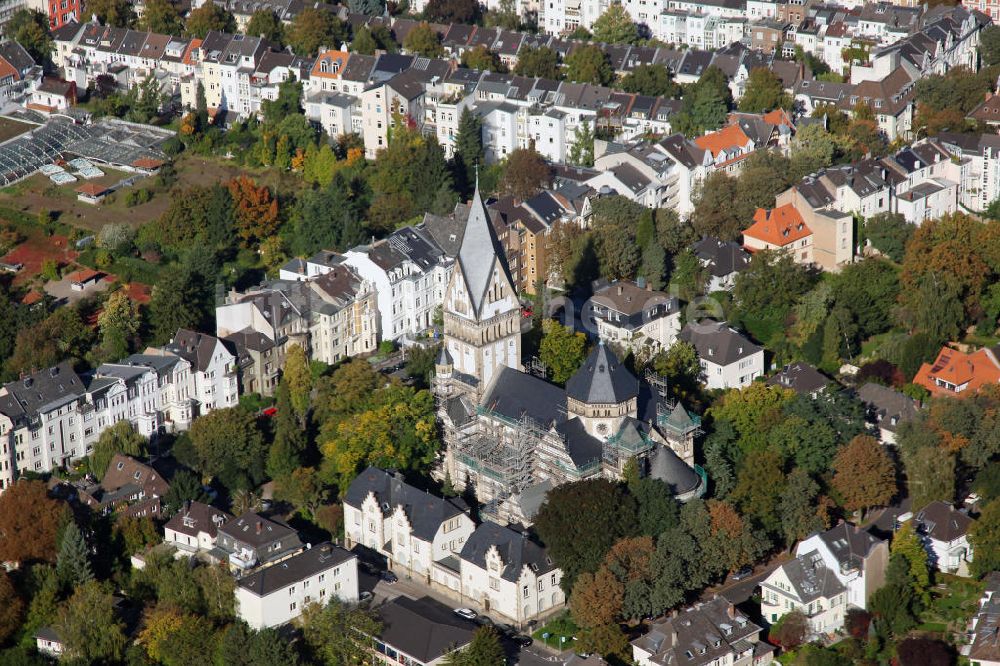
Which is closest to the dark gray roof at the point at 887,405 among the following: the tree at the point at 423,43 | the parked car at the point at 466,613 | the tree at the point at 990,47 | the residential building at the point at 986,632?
the residential building at the point at 986,632

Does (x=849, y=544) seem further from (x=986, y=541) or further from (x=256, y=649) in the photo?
(x=256, y=649)

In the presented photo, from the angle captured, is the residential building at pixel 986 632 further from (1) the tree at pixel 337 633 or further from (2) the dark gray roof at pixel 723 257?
(2) the dark gray roof at pixel 723 257

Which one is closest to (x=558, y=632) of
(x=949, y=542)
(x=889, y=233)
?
(x=949, y=542)

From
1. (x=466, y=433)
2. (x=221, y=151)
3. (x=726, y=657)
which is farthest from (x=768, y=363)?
(x=221, y=151)

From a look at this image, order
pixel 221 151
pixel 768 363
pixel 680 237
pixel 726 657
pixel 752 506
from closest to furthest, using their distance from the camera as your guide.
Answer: pixel 726 657
pixel 752 506
pixel 768 363
pixel 680 237
pixel 221 151

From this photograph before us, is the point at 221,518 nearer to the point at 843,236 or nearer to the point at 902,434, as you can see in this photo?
the point at 902,434

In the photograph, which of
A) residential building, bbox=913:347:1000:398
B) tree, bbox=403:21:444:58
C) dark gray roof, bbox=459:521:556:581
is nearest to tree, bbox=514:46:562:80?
tree, bbox=403:21:444:58
